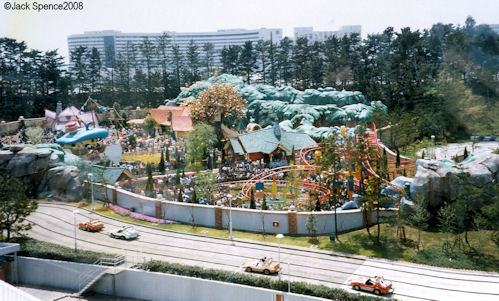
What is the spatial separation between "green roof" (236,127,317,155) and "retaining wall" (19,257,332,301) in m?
23.4

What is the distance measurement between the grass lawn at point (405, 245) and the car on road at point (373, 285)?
4.28 m

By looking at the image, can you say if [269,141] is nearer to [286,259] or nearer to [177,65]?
[286,259]

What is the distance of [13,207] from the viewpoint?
3653 centimetres

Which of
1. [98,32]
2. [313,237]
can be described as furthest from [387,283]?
[98,32]

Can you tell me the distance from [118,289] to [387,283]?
16.0 metres

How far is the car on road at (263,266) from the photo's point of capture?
96.5 feet

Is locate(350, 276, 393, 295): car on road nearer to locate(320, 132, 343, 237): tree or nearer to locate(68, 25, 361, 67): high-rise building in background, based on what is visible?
locate(320, 132, 343, 237): tree

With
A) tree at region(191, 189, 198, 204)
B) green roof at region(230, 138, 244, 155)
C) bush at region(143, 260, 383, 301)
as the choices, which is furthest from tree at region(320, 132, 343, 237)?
green roof at region(230, 138, 244, 155)

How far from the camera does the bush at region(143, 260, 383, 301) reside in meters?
26.0

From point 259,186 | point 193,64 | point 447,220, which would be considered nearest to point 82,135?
point 259,186

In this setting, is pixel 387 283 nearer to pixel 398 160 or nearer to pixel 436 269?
pixel 436 269

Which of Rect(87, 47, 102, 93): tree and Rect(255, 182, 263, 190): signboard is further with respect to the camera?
Rect(87, 47, 102, 93): tree

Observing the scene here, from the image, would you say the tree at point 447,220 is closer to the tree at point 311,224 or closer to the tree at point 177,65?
the tree at point 311,224

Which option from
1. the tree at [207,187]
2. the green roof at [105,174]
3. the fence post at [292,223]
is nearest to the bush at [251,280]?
the fence post at [292,223]
